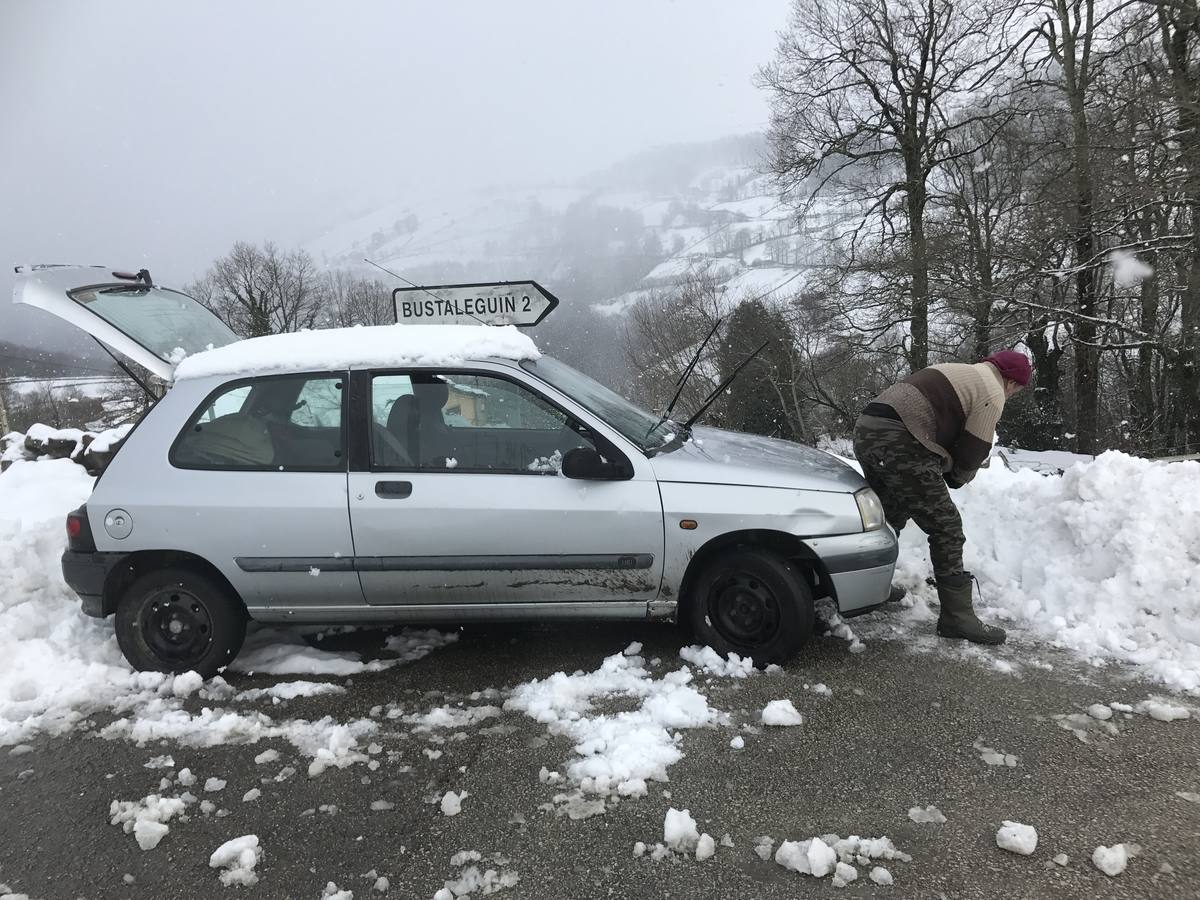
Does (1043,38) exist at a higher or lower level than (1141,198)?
higher

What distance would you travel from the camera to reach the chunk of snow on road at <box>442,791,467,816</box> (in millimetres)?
2688

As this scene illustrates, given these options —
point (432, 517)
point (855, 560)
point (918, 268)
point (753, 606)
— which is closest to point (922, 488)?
point (855, 560)

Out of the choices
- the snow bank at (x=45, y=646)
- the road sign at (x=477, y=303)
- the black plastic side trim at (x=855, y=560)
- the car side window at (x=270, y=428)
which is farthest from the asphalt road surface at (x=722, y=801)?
the road sign at (x=477, y=303)

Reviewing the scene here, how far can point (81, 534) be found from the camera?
3758mm

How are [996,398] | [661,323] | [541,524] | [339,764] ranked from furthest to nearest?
[661,323] → [996,398] → [541,524] → [339,764]

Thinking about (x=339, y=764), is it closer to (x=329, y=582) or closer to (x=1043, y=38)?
(x=329, y=582)

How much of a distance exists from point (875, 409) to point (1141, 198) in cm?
1140

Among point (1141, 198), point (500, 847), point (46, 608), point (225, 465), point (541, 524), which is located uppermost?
point (1141, 198)

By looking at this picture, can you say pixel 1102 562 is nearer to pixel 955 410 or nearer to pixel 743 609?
pixel 955 410

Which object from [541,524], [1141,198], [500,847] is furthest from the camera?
[1141,198]

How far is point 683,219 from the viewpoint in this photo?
110m

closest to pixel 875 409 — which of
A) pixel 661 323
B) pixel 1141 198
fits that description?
pixel 1141 198

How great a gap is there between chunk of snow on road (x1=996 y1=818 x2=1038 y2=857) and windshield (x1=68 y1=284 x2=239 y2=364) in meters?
4.63

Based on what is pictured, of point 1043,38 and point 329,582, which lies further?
point 1043,38
